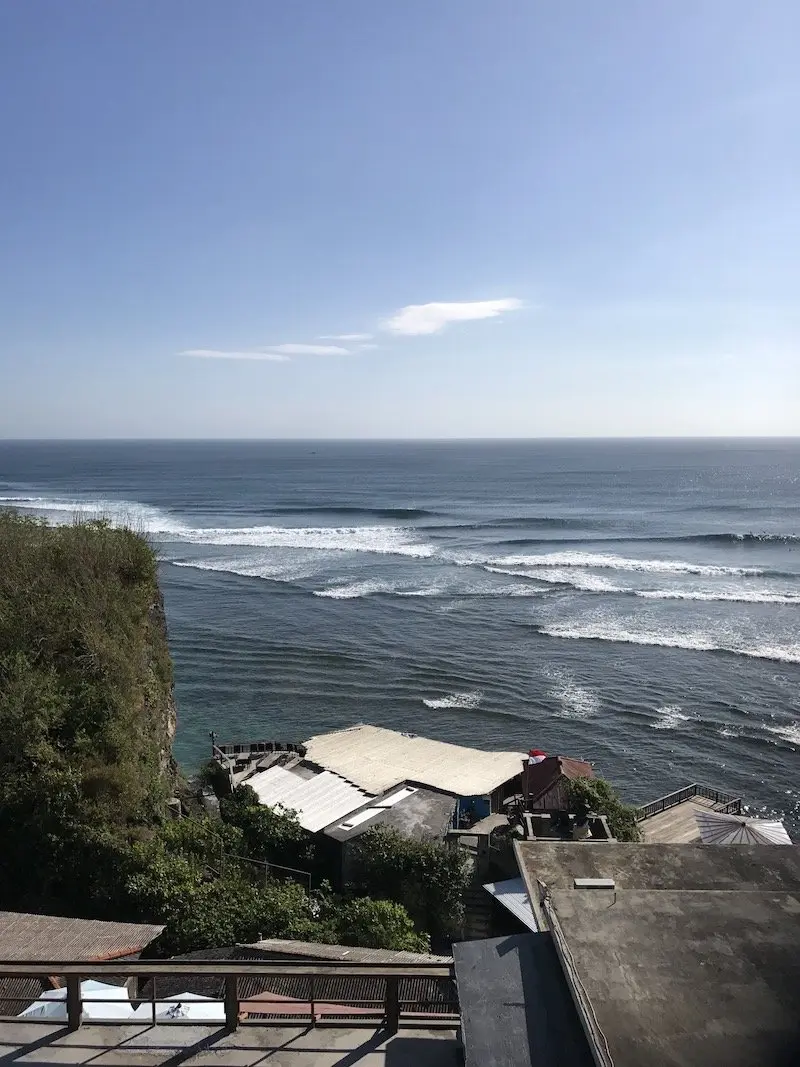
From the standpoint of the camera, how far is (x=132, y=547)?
18.3 metres

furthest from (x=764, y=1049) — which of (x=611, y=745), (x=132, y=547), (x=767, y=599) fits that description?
(x=767, y=599)

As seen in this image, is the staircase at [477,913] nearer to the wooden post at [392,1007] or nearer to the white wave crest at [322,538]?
the wooden post at [392,1007]

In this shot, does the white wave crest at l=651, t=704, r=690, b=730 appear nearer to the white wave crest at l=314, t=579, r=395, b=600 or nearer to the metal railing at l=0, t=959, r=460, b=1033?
the white wave crest at l=314, t=579, r=395, b=600

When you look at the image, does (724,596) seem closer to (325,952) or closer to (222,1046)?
(325,952)

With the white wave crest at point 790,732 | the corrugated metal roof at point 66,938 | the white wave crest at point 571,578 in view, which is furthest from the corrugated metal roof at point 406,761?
the white wave crest at point 571,578

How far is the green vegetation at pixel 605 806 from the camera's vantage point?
15.7 metres

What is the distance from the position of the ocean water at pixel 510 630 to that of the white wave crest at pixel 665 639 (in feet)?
0.45

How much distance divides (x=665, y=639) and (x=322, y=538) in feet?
115

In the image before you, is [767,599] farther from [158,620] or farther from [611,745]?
[158,620]

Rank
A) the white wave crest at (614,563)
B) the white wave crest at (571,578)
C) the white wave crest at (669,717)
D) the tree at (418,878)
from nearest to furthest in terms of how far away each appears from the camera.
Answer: the tree at (418,878)
the white wave crest at (669,717)
the white wave crest at (571,578)
the white wave crest at (614,563)

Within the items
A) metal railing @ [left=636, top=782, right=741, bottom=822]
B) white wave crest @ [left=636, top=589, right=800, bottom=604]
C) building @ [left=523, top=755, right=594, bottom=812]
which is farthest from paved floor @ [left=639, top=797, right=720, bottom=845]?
white wave crest @ [left=636, top=589, right=800, bottom=604]

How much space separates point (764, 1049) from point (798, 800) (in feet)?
67.4

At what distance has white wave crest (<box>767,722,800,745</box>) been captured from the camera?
983 inches

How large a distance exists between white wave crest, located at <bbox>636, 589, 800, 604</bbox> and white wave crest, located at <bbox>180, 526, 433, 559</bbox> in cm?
1814
